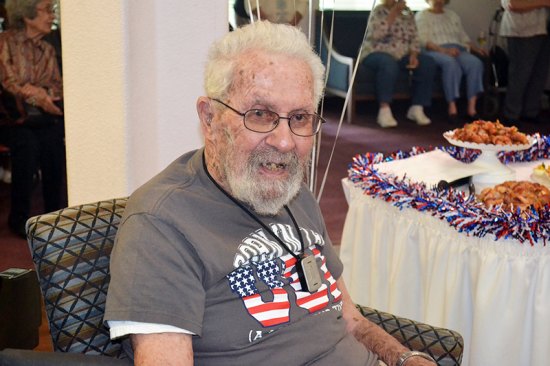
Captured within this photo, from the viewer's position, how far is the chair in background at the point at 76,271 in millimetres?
1598

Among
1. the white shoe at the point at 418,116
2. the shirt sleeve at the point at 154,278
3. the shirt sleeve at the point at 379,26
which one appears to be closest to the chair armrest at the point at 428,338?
the shirt sleeve at the point at 154,278

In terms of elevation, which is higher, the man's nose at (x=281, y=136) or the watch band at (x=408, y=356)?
the man's nose at (x=281, y=136)

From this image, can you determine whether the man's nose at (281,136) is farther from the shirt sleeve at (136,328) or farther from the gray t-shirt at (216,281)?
the shirt sleeve at (136,328)

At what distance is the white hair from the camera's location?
1.55m

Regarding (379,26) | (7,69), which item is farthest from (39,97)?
(379,26)

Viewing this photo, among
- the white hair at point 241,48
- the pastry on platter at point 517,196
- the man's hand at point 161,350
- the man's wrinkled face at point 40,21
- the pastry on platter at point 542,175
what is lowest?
the man's hand at point 161,350

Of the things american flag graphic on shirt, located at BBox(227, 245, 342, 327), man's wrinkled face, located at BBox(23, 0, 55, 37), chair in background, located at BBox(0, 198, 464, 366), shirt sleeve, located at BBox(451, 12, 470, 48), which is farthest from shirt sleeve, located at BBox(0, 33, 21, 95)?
shirt sleeve, located at BBox(451, 12, 470, 48)

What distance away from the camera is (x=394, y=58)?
293 inches

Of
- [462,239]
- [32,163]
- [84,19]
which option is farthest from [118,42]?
[32,163]

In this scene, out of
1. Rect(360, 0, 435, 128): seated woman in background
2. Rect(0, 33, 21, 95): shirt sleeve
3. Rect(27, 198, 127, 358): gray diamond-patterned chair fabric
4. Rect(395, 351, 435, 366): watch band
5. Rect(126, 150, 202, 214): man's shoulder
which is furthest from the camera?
Rect(360, 0, 435, 128): seated woman in background

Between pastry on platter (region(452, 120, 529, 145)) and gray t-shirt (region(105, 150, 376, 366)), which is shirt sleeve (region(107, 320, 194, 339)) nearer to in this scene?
gray t-shirt (region(105, 150, 376, 366))

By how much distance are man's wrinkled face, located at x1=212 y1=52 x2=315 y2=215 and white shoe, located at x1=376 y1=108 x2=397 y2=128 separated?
5.97 metres

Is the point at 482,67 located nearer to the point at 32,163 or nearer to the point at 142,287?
the point at 32,163

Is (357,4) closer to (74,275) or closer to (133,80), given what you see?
(133,80)
